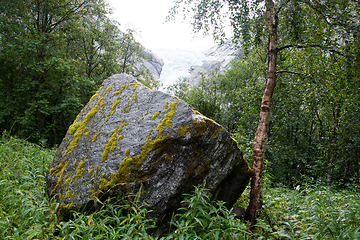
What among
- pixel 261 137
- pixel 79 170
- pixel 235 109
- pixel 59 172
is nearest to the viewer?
pixel 79 170

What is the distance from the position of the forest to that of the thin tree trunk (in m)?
0.03

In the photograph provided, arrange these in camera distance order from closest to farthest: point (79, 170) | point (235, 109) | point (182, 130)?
point (182, 130), point (79, 170), point (235, 109)

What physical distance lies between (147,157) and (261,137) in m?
2.55

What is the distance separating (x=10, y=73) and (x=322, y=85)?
12.0 meters

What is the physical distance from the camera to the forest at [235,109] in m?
2.23

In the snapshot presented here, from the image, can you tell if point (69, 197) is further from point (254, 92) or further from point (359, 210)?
point (254, 92)

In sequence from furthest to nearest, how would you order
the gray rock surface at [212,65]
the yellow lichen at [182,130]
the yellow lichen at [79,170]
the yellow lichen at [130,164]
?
the gray rock surface at [212,65], the yellow lichen at [79,170], the yellow lichen at [182,130], the yellow lichen at [130,164]

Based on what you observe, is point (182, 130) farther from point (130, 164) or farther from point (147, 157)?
point (130, 164)

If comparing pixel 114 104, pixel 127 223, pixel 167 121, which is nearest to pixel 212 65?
pixel 114 104

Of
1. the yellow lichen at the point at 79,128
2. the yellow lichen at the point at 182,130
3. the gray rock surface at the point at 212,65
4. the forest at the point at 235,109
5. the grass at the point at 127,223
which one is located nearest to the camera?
the grass at the point at 127,223

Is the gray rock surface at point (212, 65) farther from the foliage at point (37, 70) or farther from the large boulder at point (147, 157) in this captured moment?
the large boulder at point (147, 157)

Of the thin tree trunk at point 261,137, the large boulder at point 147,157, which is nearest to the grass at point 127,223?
the large boulder at point 147,157

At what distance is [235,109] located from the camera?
1628 cm

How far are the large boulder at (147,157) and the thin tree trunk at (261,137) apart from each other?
29cm
